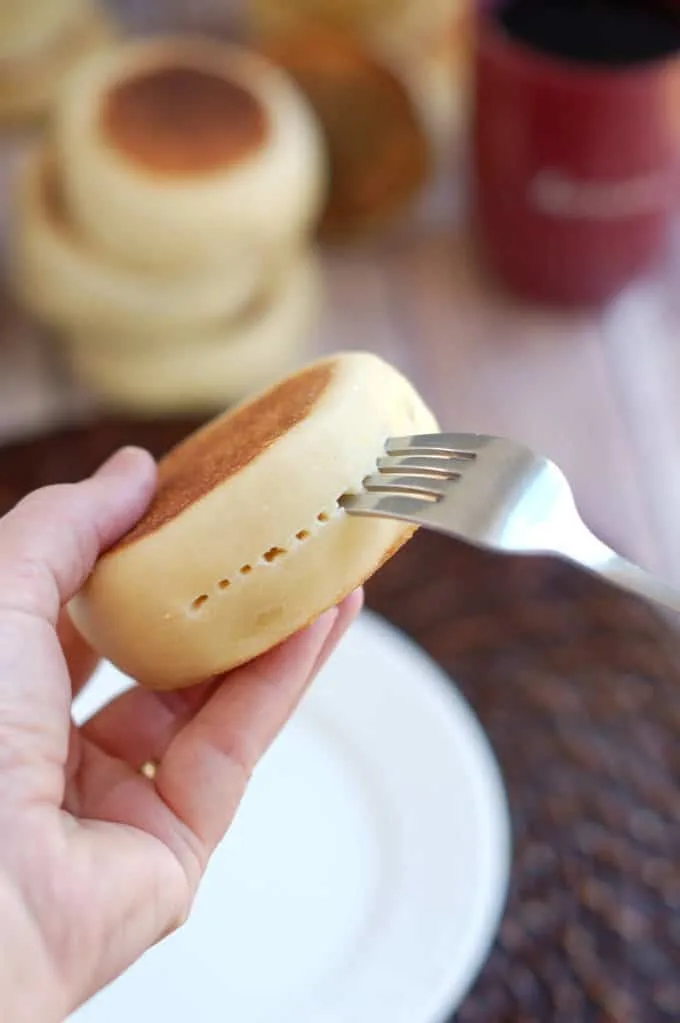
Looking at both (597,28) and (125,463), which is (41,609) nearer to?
(125,463)

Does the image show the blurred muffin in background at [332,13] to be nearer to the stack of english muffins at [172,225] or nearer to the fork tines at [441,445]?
the stack of english muffins at [172,225]

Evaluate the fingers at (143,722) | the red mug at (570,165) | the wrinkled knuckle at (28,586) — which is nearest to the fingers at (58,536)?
the wrinkled knuckle at (28,586)

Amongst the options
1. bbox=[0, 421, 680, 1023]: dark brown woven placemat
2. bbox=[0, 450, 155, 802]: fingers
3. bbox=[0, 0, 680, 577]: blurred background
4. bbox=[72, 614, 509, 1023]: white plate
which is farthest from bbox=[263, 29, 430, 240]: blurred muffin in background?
bbox=[0, 450, 155, 802]: fingers

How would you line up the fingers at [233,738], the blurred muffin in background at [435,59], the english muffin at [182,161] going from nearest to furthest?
the fingers at [233,738] < the english muffin at [182,161] < the blurred muffin in background at [435,59]

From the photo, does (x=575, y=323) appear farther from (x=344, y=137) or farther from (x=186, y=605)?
(x=186, y=605)

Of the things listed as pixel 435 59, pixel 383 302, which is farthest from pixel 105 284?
pixel 435 59

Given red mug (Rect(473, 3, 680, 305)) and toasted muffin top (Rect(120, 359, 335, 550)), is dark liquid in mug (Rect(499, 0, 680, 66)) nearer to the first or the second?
red mug (Rect(473, 3, 680, 305))
